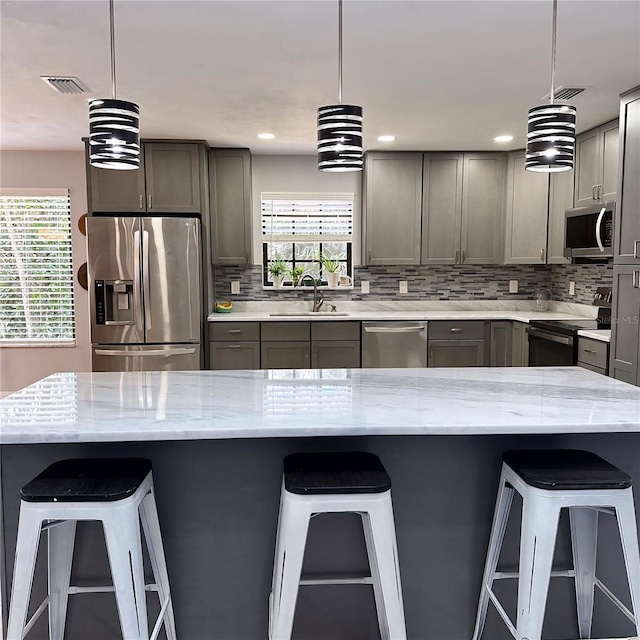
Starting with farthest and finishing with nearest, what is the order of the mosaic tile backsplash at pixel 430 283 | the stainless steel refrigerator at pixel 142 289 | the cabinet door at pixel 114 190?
1. the mosaic tile backsplash at pixel 430 283
2. the cabinet door at pixel 114 190
3. the stainless steel refrigerator at pixel 142 289

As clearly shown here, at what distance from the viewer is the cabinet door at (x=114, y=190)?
4703mm

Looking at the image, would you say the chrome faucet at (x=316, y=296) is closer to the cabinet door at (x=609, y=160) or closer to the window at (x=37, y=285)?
the window at (x=37, y=285)

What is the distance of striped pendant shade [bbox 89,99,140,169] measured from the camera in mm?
1883

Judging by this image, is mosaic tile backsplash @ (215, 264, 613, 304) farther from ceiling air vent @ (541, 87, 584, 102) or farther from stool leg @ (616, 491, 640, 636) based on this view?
stool leg @ (616, 491, 640, 636)

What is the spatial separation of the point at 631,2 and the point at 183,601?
9.11 feet

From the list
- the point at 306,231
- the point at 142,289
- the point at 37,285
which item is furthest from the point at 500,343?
the point at 37,285

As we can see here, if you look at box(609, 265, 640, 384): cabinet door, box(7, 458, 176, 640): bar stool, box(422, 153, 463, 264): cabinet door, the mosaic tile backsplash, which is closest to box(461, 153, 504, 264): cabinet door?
box(422, 153, 463, 264): cabinet door

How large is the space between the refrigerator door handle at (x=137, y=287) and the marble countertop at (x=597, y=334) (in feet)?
10.8

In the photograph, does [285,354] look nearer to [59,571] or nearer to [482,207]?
[482,207]

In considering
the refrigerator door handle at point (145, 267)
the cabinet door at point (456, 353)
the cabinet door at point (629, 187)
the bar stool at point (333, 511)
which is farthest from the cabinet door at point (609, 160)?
the refrigerator door handle at point (145, 267)

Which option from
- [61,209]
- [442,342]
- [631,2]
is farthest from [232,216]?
[631,2]

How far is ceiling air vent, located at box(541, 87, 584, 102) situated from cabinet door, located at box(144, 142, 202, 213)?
→ 2.69 m

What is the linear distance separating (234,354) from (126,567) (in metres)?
3.34

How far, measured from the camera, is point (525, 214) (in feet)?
16.7
